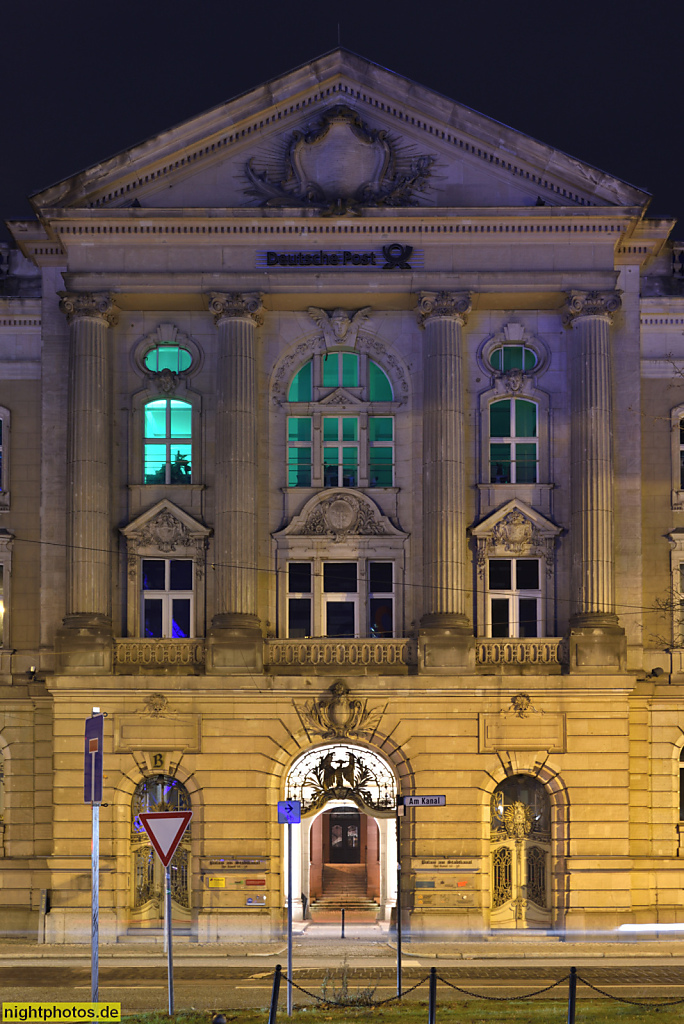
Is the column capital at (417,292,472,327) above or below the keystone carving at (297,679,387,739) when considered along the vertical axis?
above

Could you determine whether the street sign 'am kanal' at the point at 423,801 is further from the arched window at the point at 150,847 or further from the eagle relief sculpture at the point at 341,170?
the eagle relief sculpture at the point at 341,170

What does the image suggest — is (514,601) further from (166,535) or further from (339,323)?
(166,535)

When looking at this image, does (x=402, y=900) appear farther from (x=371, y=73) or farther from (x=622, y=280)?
(x=371, y=73)

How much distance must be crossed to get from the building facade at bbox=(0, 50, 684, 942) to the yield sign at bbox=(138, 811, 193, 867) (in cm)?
1645

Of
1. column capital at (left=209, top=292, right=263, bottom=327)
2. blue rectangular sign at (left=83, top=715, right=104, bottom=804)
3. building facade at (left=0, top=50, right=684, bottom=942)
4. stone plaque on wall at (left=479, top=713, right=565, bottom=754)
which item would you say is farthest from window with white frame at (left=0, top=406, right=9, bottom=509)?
blue rectangular sign at (left=83, top=715, right=104, bottom=804)

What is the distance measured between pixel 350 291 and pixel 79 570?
11.0 meters

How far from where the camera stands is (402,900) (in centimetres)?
3672

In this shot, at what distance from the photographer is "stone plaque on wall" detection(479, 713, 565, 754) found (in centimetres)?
3722

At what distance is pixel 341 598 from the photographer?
3906cm

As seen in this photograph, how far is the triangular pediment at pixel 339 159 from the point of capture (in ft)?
127

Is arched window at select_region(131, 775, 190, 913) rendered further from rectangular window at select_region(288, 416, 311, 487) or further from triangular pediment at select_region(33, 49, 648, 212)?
triangular pediment at select_region(33, 49, 648, 212)

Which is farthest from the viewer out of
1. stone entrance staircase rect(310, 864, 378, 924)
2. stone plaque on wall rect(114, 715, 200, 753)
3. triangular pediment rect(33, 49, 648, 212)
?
stone entrance staircase rect(310, 864, 378, 924)

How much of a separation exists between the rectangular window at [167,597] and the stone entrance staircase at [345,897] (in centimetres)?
932

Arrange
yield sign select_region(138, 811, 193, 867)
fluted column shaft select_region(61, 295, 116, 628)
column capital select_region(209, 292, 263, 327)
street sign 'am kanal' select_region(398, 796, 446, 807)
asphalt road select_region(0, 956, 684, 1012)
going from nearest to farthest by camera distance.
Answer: yield sign select_region(138, 811, 193, 867), asphalt road select_region(0, 956, 684, 1012), street sign 'am kanal' select_region(398, 796, 446, 807), fluted column shaft select_region(61, 295, 116, 628), column capital select_region(209, 292, 263, 327)
